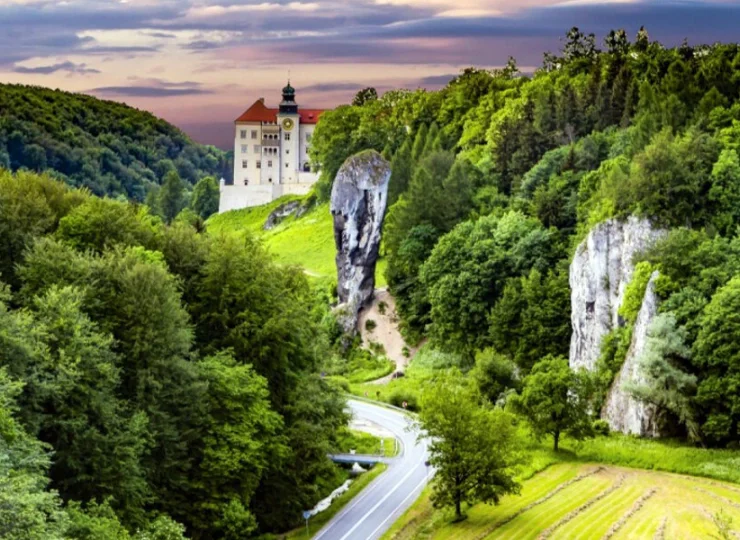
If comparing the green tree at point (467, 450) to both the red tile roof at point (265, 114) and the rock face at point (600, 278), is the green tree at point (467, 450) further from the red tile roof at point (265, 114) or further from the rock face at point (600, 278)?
the red tile roof at point (265, 114)

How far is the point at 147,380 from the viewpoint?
46781 millimetres

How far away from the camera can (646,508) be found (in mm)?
49312

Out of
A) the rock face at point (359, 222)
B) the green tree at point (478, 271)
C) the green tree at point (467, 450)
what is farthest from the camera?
the rock face at point (359, 222)

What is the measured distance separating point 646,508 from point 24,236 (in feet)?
91.9

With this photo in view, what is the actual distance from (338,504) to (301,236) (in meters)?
57.6

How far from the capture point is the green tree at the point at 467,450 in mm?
48844

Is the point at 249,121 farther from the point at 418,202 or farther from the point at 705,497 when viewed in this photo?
the point at 705,497

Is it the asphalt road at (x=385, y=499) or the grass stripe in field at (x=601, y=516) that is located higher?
the grass stripe in field at (x=601, y=516)

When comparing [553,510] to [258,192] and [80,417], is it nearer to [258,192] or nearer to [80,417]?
[80,417]

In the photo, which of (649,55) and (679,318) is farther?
(649,55)

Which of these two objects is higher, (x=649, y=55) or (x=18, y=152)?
(x=649, y=55)

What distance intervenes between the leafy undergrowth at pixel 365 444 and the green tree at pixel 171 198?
78.6 m

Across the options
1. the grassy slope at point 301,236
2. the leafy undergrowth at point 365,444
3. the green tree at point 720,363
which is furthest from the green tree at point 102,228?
the grassy slope at point 301,236

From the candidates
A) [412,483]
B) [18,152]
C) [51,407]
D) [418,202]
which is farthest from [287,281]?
[18,152]
